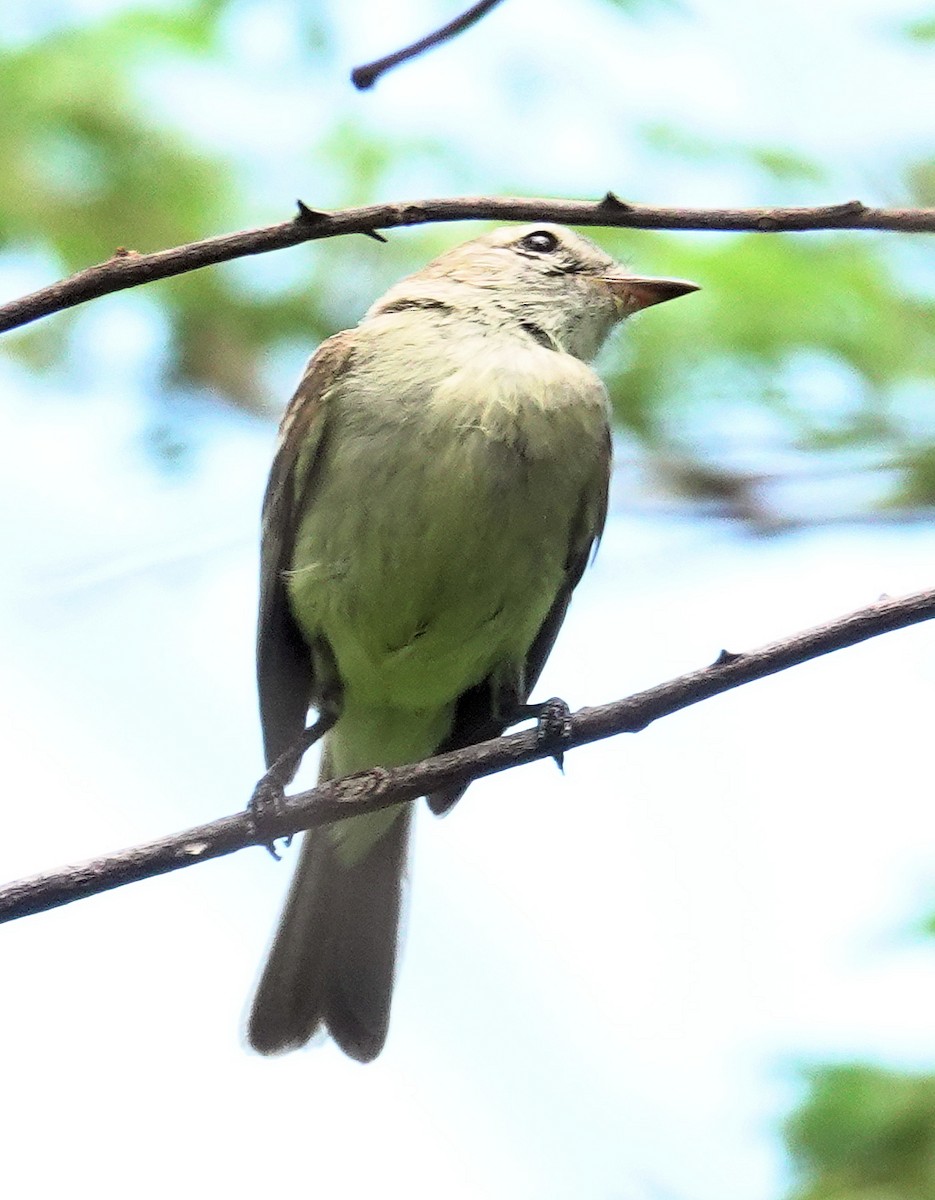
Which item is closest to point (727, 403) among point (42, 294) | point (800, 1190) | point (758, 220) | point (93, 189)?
point (93, 189)

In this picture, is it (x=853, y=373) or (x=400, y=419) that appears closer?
(x=400, y=419)

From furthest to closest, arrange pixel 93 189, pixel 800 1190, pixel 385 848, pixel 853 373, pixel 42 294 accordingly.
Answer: pixel 93 189
pixel 853 373
pixel 385 848
pixel 800 1190
pixel 42 294

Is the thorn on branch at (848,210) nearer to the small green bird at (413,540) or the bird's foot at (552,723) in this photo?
the bird's foot at (552,723)

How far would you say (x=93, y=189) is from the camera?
7.21m


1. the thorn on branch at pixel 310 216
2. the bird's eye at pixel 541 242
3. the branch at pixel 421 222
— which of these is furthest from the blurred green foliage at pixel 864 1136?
the thorn on branch at pixel 310 216

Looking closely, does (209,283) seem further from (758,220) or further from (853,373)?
(758,220)

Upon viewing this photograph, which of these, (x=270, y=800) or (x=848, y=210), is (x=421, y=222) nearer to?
(x=848, y=210)

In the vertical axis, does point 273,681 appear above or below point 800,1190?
above

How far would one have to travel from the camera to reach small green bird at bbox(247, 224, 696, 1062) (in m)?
5.14

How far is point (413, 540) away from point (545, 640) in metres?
1.00

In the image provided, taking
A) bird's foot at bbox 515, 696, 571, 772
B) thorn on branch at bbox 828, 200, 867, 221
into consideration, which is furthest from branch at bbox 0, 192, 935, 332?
bird's foot at bbox 515, 696, 571, 772

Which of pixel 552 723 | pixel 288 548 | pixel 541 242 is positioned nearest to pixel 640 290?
pixel 541 242

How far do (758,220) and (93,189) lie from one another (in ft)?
15.0

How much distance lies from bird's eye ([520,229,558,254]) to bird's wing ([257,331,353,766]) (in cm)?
89
